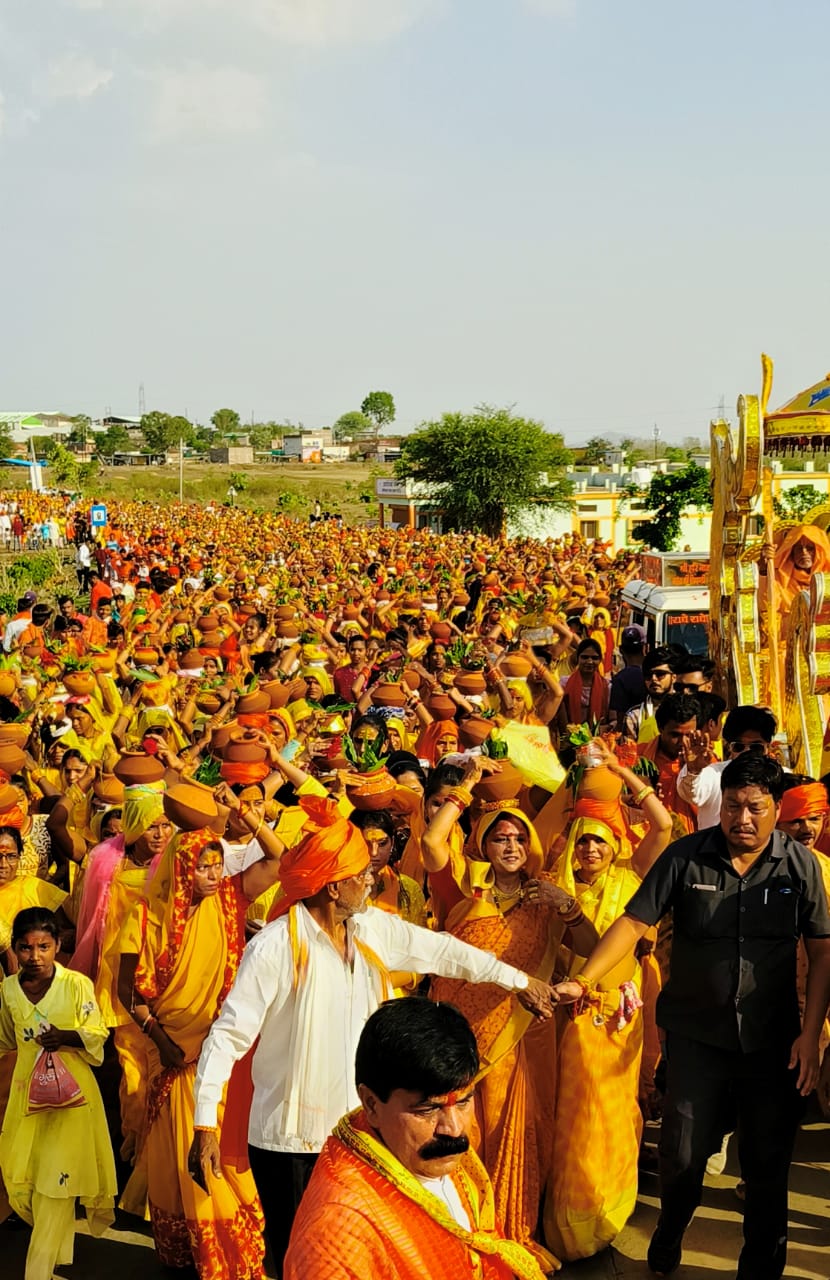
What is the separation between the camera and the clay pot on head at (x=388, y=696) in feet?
28.1

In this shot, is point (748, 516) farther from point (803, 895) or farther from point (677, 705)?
point (803, 895)

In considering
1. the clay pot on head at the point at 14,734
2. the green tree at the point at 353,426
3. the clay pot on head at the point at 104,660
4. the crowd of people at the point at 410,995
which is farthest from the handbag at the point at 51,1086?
the green tree at the point at 353,426

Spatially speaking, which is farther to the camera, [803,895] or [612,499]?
[612,499]

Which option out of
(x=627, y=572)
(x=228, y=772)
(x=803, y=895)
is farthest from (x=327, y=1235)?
(x=627, y=572)

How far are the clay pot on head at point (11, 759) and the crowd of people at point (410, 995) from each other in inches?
1.0

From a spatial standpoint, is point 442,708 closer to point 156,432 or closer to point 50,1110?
point 50,1110

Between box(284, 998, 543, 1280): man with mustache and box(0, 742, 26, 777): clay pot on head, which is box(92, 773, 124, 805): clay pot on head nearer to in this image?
box(0, 742, 26, 777): clay pot on head

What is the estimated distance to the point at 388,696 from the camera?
8.60 metres

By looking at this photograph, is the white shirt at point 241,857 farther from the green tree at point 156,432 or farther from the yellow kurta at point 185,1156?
the green tree at point 156,432

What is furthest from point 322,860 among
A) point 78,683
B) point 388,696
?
point 78,683

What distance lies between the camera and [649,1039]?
559 centimetres

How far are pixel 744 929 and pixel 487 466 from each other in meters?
45.7

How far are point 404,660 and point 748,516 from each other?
10.2 feet

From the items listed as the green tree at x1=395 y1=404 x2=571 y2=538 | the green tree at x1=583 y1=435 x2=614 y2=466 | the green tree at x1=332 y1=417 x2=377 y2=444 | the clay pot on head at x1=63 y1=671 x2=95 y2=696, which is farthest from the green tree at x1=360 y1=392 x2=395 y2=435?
the clay pot on head at x1=63 y1=671 x2=95 y2=696
